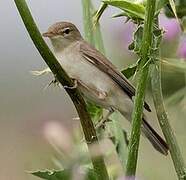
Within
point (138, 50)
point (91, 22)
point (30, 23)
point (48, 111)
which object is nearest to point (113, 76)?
point (48, 111)

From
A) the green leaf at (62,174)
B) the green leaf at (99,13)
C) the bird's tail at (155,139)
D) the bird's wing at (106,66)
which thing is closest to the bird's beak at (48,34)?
the bird's wing at (106,66)

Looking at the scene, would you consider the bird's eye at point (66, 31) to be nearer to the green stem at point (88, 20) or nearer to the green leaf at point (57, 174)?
the green stem at point (88, 20)

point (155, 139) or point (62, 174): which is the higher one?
point (62, 174)

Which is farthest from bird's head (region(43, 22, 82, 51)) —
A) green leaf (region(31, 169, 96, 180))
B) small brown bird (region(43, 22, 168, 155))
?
green leaf (region(31, 169, 96, 180))

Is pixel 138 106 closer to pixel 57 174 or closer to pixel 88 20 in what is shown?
pixel 57 174

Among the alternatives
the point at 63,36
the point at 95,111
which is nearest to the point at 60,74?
the point at 95,111

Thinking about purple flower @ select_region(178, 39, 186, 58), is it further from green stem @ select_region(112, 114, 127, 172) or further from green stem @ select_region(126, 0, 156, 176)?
green stem @ select_region(126, 0, 156, 176)
